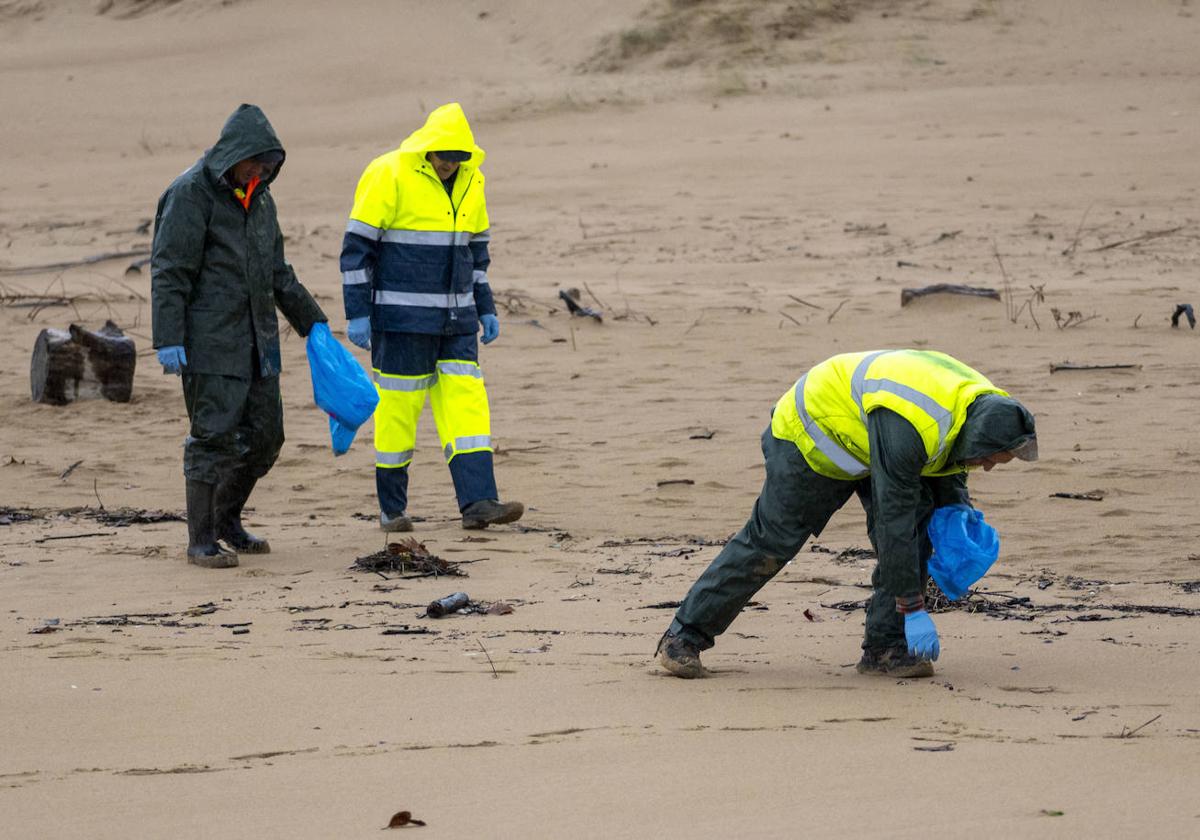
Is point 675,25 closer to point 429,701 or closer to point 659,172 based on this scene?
point 659,172

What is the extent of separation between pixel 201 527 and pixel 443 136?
6.41 feet

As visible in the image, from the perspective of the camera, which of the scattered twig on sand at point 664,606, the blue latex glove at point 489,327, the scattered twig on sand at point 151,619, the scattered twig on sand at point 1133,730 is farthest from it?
the blue latex glove at point 489,327

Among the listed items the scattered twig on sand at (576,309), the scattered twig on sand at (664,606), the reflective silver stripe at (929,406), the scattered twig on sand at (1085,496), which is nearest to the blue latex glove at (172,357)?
the scattered twig on sand at (664,606)

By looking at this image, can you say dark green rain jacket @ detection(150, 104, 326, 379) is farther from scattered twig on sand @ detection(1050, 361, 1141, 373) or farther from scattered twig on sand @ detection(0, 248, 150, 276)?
scattered twig on sand @ detection(0, 248, 150, 276)

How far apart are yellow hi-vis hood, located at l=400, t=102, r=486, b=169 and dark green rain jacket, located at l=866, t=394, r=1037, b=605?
10.5ft

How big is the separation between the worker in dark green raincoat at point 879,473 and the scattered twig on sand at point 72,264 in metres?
11.2

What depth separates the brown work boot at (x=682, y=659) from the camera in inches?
197

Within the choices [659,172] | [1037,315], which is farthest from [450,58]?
[1037,315]

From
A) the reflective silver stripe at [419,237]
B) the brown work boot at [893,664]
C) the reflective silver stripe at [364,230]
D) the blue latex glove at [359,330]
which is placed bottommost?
the brown work boot at [893,664]

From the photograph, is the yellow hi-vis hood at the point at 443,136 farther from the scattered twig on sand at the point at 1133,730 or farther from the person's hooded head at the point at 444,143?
the scattered twig on sand at the point at 1133,730

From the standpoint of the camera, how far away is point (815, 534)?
5.02 metres

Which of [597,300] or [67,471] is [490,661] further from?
[597,300]

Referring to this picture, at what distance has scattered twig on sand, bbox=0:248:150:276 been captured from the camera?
1500 centimetres

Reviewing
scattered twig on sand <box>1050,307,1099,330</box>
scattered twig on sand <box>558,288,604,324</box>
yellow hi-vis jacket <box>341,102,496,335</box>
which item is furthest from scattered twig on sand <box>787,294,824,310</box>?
yellow hi-vis jacket <box>341,102,496,335</box>
